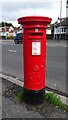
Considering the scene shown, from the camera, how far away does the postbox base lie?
2.86m

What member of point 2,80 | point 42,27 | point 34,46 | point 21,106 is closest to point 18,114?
point 21,106

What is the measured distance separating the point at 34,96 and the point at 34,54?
0.86m

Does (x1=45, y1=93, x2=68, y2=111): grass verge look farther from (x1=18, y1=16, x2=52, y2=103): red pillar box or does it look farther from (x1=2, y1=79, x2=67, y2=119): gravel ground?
(x1=18, y1=16, x2=52, y2=103): red pillar box

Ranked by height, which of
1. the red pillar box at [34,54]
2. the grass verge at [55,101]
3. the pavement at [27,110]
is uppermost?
the red pillar box at [34,54]

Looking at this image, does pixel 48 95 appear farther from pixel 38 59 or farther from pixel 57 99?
pixel 38 59

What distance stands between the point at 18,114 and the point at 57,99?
881mm

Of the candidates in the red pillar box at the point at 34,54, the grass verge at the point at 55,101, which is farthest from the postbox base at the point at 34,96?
the grass verge at the point at 55,101

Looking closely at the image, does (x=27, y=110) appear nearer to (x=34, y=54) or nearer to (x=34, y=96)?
(x=34, y=96)

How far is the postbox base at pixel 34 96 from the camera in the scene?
286cm

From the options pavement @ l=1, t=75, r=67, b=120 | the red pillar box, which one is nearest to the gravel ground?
pavement @ l=1, t=75, r=67, b=120

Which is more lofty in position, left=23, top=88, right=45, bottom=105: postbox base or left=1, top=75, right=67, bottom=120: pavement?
left=23, top=88, right=45, bottom=105: postbox base

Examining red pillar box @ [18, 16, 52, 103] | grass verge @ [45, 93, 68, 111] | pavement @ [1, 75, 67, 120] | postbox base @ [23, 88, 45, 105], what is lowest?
pavement @ [1, 75, 67, 120]

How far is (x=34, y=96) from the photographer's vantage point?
9.41 feet

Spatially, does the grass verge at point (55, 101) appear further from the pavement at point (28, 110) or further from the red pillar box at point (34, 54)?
the red pillar box at point (34, 54)
